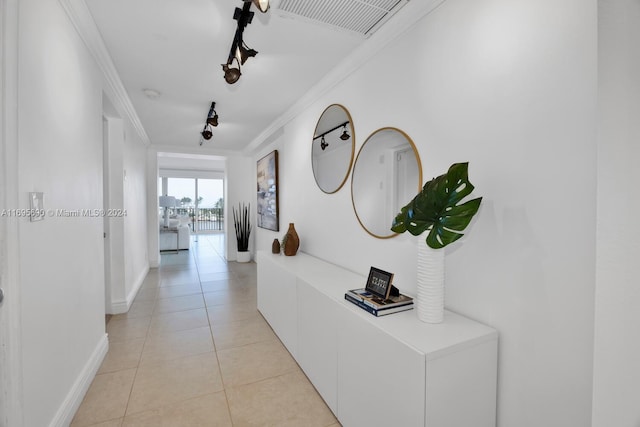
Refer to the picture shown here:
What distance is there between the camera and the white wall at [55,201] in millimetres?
1263

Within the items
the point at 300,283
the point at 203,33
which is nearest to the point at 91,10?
the point at 203,33

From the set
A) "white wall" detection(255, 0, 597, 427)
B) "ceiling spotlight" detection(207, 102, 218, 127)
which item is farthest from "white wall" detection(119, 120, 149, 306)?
"white wall" detection(255, 0, 597, 427)

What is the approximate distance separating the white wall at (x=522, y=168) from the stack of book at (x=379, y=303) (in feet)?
0.82

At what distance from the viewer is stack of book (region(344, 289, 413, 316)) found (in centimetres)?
146

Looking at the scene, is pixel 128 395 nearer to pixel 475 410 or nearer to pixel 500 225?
pixel 475 410

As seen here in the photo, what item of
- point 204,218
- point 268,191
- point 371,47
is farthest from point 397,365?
point 204,218

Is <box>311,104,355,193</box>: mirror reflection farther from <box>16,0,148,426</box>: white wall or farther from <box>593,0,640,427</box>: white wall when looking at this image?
<box>16,0,148,426</box>: white wall

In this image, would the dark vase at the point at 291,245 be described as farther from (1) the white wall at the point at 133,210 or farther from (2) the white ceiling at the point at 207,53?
(1) the white wall at the point at 133,210

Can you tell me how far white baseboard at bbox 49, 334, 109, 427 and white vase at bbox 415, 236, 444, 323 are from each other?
197cm

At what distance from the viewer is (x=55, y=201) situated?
1.55 metres

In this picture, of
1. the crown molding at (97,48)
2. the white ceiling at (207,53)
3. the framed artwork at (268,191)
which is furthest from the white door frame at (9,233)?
the framed artwork at (268,191)

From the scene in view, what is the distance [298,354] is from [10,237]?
1.82 metres

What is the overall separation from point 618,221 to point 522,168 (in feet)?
1.99

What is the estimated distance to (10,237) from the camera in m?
1.13
